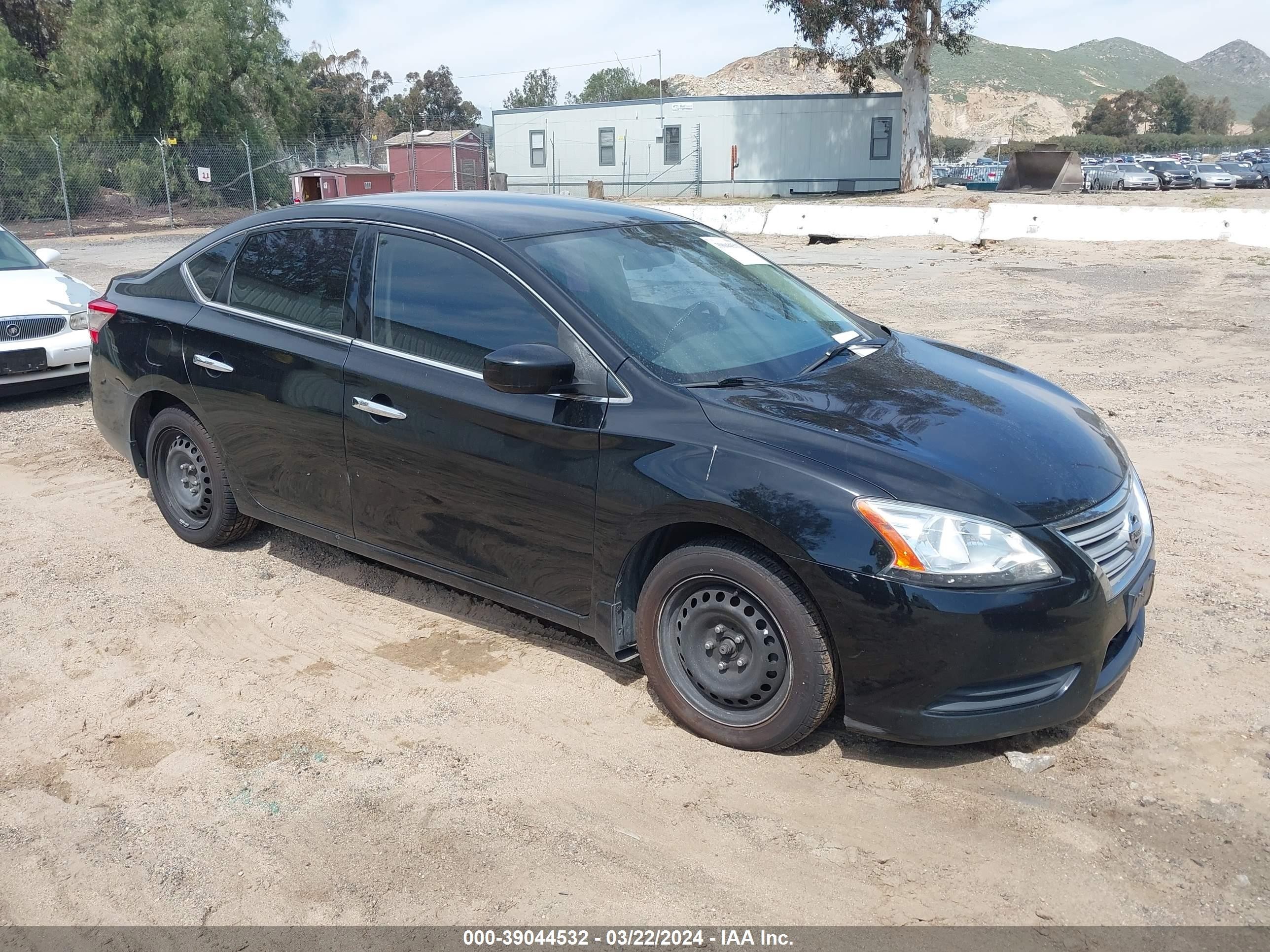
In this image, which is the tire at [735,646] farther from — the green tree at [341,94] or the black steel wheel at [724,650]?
the green tree at [341,94]

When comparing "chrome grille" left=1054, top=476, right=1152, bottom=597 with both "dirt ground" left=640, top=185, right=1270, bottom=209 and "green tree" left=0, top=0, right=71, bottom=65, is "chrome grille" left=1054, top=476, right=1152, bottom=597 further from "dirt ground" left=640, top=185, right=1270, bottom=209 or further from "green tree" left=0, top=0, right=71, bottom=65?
"green tree" left=0, top=0, right=71, bottom=65

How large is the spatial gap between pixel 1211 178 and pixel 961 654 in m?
49.3

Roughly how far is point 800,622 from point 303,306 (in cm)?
265

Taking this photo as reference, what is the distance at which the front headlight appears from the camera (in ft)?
9.95

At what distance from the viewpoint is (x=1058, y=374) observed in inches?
354

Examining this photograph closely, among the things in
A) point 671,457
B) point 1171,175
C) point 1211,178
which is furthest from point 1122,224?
point 1211,178

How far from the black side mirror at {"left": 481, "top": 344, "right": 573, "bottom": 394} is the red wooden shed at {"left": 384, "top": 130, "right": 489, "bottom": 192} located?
35.6m

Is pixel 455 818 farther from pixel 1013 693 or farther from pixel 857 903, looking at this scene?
pixel 1013 693

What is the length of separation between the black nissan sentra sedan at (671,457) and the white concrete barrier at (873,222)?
19.2 meters

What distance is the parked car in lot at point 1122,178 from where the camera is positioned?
138 feet

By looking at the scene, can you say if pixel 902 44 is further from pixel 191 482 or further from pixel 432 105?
pixel 432 105

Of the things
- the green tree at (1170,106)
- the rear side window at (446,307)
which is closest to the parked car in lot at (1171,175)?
the rear side window at (446,307)

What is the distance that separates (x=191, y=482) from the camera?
5250 millimetres

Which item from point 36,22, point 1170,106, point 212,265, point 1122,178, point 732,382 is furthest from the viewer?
point 1170,106
